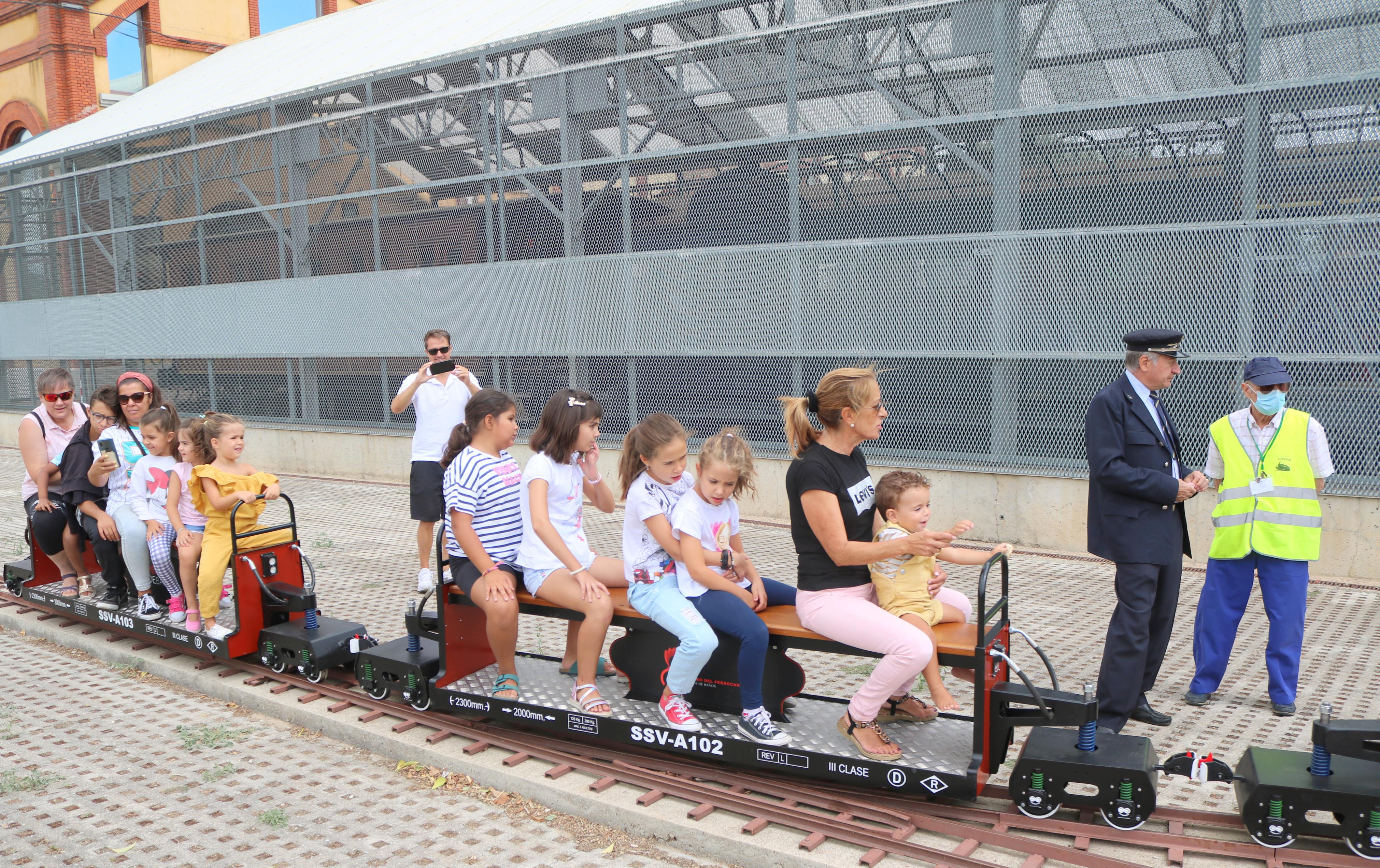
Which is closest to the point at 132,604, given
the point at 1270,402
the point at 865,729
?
the point at 865,729

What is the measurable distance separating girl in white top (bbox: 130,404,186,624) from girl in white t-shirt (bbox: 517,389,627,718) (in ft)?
9.53

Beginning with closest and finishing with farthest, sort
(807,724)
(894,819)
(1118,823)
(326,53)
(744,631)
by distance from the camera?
(1118,823), (894,819), (744,631), (807,724), (326,53)

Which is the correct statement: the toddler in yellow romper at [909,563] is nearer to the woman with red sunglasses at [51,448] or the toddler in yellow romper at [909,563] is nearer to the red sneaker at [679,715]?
the red sneaker at [679,715]

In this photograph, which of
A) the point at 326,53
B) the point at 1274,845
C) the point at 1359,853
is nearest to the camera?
the point at 1359,853

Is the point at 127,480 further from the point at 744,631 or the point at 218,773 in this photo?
the point at 744,631

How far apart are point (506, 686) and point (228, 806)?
4.38 ft

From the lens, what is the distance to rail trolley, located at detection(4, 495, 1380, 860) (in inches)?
152

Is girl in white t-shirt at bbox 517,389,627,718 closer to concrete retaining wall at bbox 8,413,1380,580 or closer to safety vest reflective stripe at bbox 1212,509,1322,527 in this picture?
safety vest reflective stripe at bbox 1212,509,1322,527

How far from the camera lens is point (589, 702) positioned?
Result: 16.3 ft

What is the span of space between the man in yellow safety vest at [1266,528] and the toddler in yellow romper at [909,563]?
1868 millimetres

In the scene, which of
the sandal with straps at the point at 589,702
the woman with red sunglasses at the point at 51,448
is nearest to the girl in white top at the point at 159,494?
the woman with red sunglasses at the point at 51,448

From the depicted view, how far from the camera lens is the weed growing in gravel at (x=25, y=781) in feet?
15.8

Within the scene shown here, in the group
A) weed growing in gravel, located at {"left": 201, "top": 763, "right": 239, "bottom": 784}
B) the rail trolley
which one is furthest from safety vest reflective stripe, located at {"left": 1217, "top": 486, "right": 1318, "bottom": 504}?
weed growing in gravel, located at {"left": 201, "top": 763, "right": 239, "bottom": 784}

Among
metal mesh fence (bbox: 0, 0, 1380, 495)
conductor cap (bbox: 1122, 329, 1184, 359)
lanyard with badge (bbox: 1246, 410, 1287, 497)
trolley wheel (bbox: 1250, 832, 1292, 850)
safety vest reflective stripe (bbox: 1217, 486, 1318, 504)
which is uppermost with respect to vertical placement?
metal mesh fence (bbox: 0, 0, 1380, 495)
